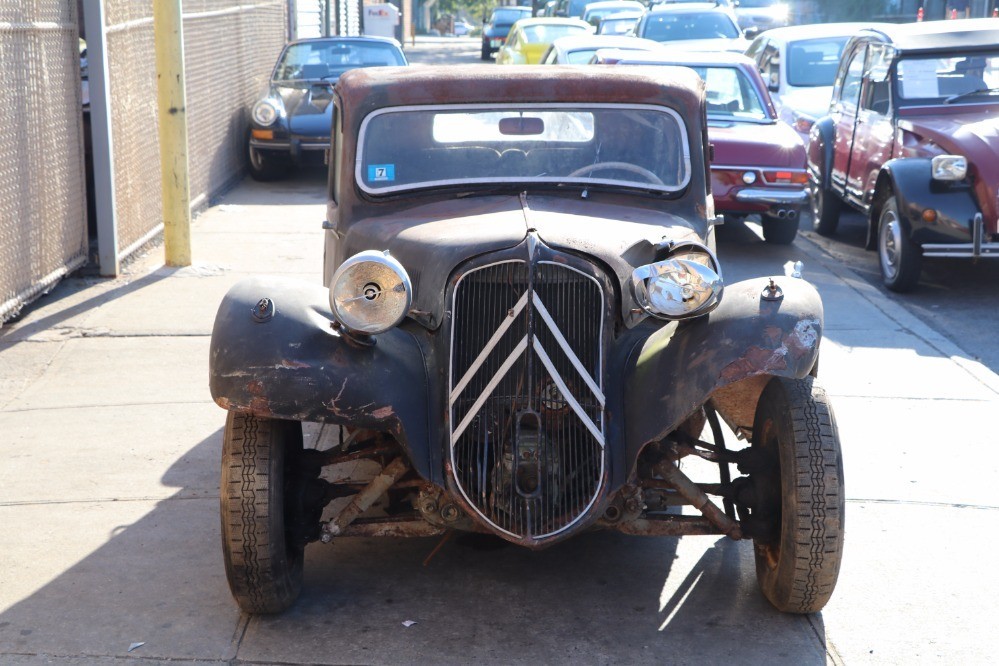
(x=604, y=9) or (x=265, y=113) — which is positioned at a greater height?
(x=604, y=9)

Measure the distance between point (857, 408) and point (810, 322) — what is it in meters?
2.72

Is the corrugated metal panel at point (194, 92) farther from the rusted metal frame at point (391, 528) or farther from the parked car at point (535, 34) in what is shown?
the rusted metal frame at point (391, 528)

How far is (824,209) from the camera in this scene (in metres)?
A: 11.6

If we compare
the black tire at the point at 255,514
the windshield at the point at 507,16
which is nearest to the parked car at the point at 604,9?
the windshield at the point at 507,16

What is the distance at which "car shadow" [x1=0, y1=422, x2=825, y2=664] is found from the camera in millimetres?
3975

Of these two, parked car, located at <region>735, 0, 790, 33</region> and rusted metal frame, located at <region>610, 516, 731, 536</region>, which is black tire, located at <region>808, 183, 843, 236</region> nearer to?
rusted metal frame, located at <region>610, 516, 731, 536</region>

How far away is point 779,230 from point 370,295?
7.78 metres

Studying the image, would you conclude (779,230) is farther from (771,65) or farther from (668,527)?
(668,527)

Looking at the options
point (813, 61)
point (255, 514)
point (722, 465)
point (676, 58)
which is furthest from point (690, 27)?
point (255, 514)

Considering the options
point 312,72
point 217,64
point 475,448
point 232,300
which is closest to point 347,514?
point 475,448

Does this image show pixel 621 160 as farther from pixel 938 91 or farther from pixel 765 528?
pixel 938 91

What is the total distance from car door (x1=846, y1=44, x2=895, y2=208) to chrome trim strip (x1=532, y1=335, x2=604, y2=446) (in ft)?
21.6

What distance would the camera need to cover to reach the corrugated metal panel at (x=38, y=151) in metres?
7.65

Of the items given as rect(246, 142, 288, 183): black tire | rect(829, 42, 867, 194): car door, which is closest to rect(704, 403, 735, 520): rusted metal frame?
rect(829, 42, 867, 194): car door
